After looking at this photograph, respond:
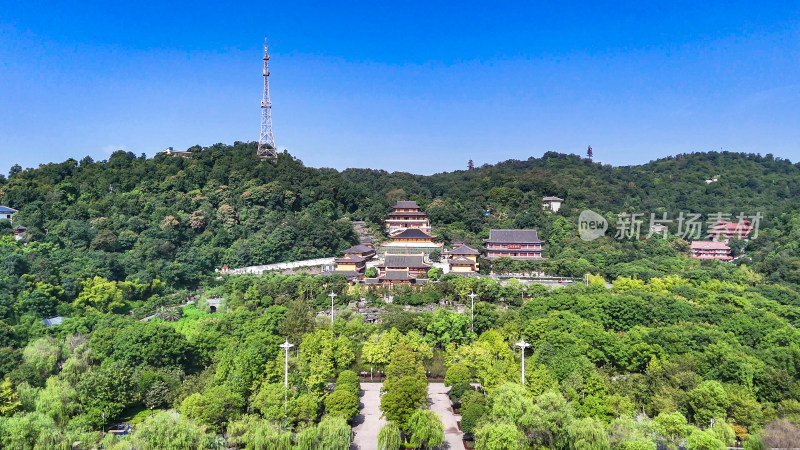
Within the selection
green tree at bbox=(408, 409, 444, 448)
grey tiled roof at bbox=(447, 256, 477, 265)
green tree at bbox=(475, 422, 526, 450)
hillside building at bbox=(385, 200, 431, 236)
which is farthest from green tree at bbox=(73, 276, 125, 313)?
green tree at bbox=(475, 422, 526, 450)

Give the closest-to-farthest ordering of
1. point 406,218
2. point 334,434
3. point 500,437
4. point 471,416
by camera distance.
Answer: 1. point 500,437
2. point 334,434
3. point 471,416
4. point 406,218

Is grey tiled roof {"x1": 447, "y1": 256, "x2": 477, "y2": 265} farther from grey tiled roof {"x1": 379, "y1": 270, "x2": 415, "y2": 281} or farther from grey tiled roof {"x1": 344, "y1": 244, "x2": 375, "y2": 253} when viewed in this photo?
grey tiled roof {"x1": 344, "y1": 244, "x2": 375, "y2": 253}

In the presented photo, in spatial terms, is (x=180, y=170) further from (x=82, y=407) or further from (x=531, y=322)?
(x=531, y=322)

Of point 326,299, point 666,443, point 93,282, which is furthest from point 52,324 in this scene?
point 666,443

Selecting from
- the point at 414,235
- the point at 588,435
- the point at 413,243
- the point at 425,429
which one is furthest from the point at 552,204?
the point at 425,429

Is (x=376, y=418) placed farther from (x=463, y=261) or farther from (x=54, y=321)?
(x=54, y=321)

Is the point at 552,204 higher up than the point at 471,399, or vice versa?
the point at 552,204

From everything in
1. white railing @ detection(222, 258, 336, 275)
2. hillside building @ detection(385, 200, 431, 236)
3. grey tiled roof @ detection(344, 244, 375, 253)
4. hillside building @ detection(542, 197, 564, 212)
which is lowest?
white railing @ detection(222, 258, 336, 275)
